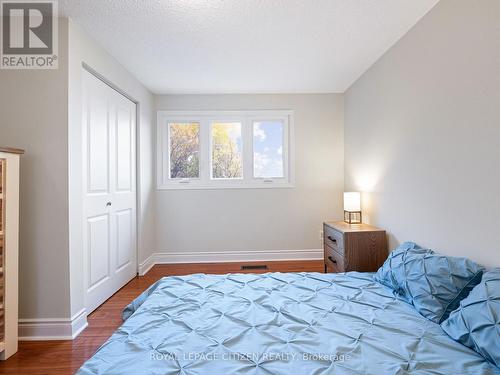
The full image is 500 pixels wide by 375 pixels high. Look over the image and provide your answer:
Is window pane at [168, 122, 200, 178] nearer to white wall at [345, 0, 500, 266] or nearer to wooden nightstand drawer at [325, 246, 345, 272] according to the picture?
wooden nightstand drawer at [325, 246, 345, 272]

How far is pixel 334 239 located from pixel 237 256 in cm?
154

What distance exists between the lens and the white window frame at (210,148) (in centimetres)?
370

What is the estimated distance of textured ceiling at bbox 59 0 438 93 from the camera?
1.87m

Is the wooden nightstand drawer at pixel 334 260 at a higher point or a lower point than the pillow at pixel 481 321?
lower

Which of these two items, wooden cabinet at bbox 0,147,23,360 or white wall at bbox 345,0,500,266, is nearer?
white wall at bbox 345,0,500,266

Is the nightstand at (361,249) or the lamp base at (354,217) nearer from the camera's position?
the nightstand at (361,249)

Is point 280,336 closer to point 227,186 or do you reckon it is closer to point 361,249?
point 361,249

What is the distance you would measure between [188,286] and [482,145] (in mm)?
2030

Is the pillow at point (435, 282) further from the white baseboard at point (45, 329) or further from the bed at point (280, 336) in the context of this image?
the white baseboard at point (45, 329)

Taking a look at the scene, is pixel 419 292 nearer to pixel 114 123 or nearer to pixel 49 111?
pixel 49 111

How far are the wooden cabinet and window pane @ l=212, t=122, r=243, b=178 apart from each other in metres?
2.28

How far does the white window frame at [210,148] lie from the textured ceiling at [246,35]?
59cm

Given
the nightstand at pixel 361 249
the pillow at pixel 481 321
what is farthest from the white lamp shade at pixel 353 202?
the pillow at pixel 481 321

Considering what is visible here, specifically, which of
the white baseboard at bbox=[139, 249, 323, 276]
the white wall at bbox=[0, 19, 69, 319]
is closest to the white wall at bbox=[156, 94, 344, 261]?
the white baseboard at bbox=[139, 249, 323, 276]
